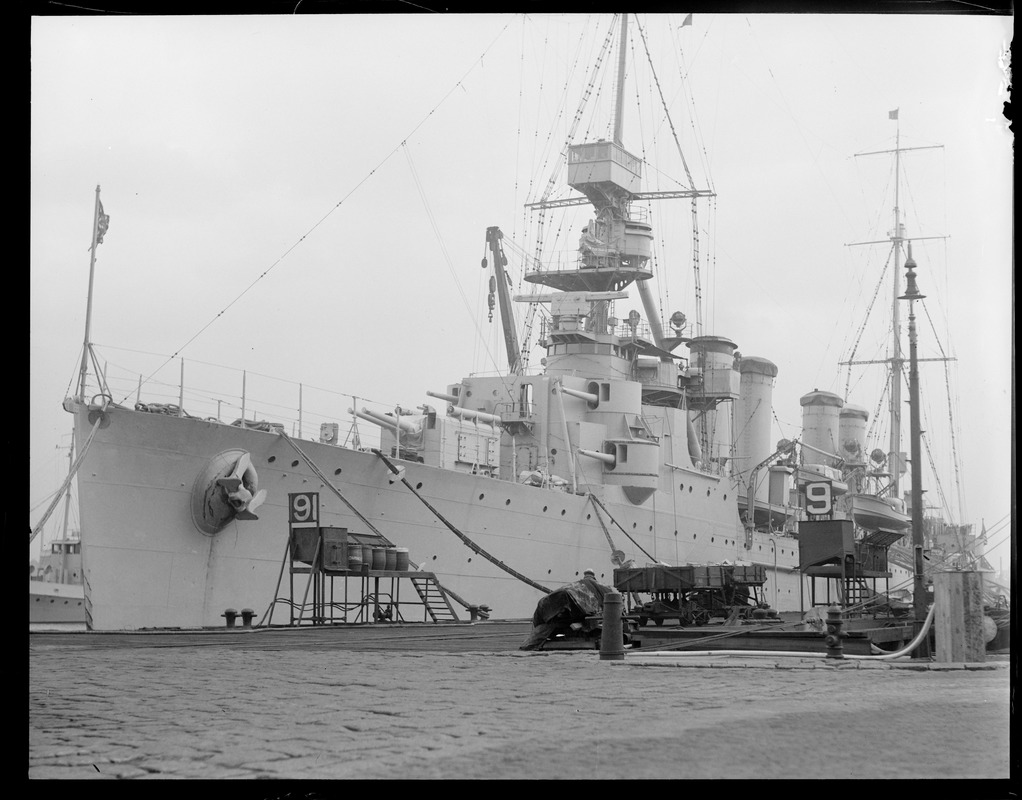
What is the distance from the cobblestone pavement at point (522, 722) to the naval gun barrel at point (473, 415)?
18.8 m

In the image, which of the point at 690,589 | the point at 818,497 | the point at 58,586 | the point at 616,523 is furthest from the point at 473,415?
the point at 58,586

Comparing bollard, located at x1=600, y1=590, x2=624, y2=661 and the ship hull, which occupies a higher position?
the ship hull

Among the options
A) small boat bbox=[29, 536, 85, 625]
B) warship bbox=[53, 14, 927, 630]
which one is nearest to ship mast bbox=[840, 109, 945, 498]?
warship bbox=[53, 14, 927, 630]

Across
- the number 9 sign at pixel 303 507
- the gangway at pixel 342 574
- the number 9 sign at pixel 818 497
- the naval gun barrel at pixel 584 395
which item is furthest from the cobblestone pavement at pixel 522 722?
the naval gun barrel at pixel 584 395

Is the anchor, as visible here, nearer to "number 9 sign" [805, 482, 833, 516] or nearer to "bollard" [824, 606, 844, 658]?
"number 9 sign" [805, 482, 833, 516]

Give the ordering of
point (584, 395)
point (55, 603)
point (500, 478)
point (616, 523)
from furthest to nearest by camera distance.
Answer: point (55, 603), point (584, 395), point (616, 523), point (500, 478)

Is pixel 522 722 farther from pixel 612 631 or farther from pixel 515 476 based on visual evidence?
pixel 515 476

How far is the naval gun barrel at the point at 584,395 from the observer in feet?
103

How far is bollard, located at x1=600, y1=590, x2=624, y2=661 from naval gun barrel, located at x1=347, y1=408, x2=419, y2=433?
593 inches

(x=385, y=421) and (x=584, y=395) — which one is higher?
(x=584, y=395)

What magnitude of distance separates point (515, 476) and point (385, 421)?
399 centimetres

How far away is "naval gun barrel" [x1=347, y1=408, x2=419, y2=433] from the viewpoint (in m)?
25.9

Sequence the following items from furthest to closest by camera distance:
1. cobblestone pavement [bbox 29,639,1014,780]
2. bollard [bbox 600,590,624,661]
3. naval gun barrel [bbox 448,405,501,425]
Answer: naval gun barrel [bbox 448,405,501,425], bollard [bbox 600,590,624,661], cobblestone pavement [bbox 29,639,1014,780]

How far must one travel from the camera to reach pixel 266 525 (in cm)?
2239
